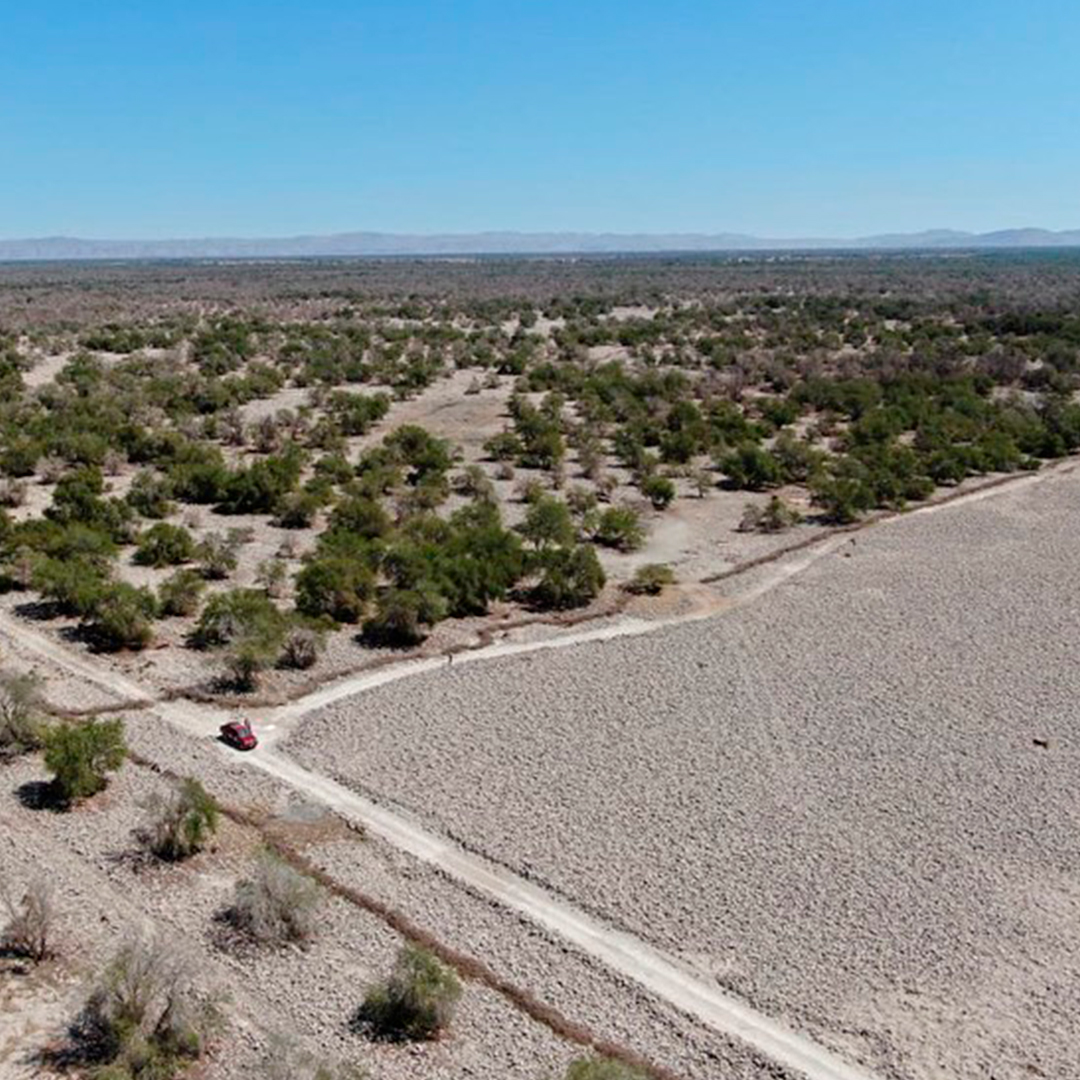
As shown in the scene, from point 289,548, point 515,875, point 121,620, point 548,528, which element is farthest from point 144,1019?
point 548,528

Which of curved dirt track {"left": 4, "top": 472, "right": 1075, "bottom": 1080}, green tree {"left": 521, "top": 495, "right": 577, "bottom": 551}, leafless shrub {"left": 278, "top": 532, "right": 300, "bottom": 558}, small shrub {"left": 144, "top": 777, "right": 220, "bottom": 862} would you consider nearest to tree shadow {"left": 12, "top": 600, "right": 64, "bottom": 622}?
curved dirt track {"left": 4, "top": 472, "right": 1075, "bottom": 1080}

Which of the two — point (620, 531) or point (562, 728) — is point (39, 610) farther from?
point (620, 531)

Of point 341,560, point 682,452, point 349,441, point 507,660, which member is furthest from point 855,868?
point 349,441

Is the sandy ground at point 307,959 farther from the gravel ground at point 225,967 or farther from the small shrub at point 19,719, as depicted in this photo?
the small shrub at point 19,719

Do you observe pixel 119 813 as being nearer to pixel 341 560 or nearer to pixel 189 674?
pixel 189 674

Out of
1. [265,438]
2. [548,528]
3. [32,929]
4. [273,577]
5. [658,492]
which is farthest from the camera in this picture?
[265,438]

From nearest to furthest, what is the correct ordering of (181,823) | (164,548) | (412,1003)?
(412,1003), (181,823), (164,548)

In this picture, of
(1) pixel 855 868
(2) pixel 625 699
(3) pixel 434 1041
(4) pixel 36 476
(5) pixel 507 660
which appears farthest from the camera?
(4) pixel 36 476
